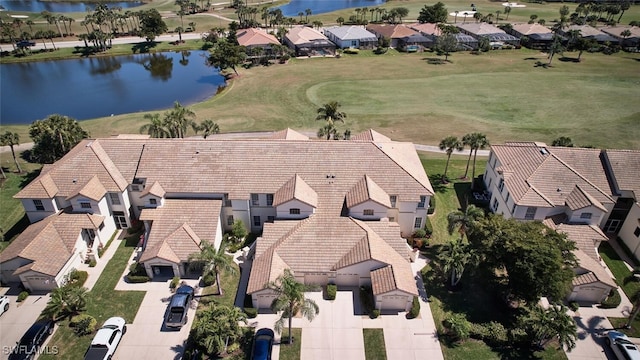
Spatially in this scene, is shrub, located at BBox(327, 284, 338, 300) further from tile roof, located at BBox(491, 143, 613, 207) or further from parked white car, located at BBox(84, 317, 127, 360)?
tile roof, located at BBox(491, 143, 613, 207)

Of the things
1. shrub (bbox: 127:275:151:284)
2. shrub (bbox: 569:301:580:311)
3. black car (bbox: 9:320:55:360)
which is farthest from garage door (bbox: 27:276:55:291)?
shrub (bbox: 569:301:580:311)

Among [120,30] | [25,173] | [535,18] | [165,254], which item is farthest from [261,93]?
[535,18]

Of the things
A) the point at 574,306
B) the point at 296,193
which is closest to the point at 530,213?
the point at 574,306

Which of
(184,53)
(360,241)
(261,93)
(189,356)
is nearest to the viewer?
(189,356)

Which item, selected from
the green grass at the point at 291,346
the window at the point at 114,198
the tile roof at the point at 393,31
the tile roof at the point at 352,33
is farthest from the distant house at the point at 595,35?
the window at the point at 114,198

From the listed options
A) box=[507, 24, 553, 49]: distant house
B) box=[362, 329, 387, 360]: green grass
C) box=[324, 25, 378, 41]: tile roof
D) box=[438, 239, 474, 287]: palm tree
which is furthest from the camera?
box=[507, 24, 553, 49]: distant house

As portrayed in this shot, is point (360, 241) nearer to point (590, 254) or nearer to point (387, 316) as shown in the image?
point (387, 316)
